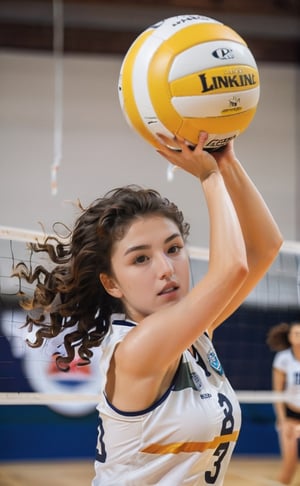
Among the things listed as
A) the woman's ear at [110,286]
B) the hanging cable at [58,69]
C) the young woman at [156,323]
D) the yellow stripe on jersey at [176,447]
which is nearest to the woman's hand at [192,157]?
the young woman at [156,323]

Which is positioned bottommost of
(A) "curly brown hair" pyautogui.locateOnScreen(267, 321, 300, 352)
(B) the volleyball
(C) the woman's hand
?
(A) "curly brown hair" pyautogui.locateOnScreen(267, 321, 300, 352)

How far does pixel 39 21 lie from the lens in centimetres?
965

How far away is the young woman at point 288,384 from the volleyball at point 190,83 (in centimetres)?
581

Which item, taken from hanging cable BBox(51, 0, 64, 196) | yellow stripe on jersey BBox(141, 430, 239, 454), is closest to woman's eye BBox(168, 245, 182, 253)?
yellow stripe on jersey BBox(141, 430, 239, 454)

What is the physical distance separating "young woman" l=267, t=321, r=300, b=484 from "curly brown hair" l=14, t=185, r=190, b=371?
18.4ft

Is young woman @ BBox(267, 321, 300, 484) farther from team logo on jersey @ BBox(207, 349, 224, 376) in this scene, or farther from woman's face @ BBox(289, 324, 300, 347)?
team logo on jersey @ BBox(207, 349, 224, 376)

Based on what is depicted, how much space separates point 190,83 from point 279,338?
19.9ft

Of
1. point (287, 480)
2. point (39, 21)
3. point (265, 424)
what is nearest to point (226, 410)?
point (287, 480)

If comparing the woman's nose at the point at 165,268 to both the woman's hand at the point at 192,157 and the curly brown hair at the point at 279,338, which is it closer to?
the woman's hand at the point at 192,157

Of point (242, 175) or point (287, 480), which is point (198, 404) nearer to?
point (242, 175)

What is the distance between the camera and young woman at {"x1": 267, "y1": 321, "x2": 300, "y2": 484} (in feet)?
25.4

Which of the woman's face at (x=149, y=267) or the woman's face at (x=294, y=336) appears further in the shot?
the woman's face at (x=294, y=336)

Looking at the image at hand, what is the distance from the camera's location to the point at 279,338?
7988 millimetres

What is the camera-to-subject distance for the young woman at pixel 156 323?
202 cm
